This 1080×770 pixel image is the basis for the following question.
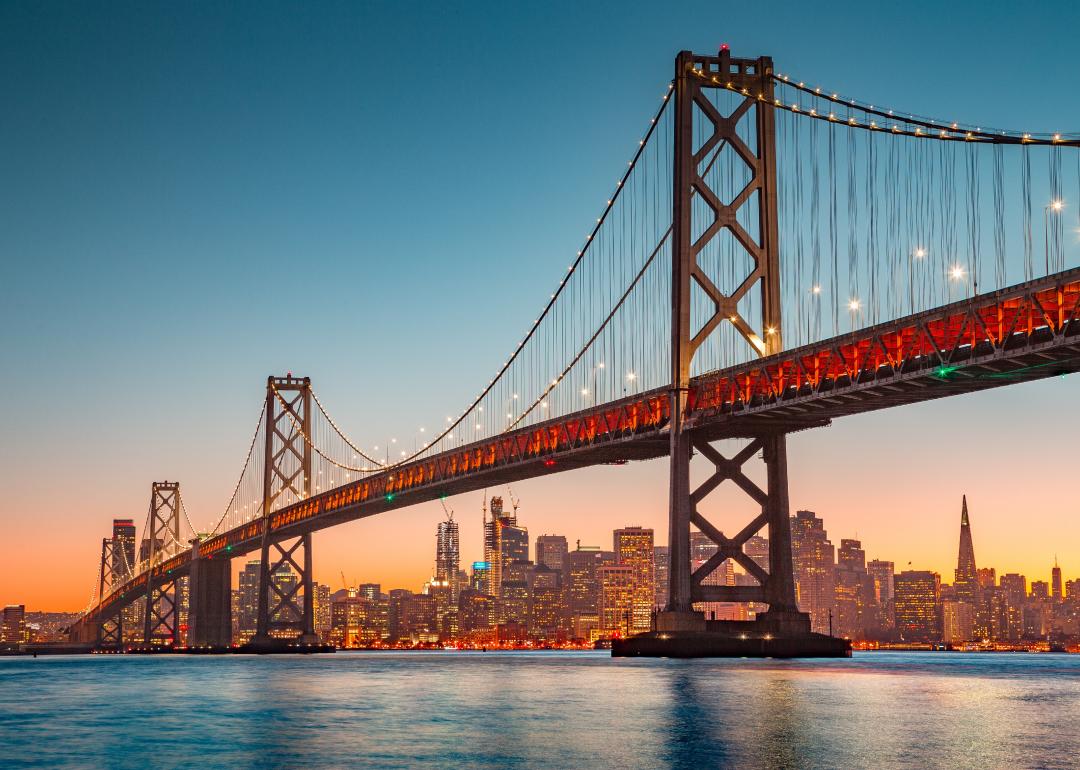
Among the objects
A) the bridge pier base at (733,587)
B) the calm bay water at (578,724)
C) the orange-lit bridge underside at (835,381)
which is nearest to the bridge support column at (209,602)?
the orange-lit bridge underside at (835,381)

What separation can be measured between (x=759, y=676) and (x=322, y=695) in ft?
40.7

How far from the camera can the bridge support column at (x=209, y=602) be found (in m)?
114

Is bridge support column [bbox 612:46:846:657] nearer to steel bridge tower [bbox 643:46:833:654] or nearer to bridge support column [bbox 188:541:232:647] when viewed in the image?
steel bridge tower [bbox 643:46:833:654]

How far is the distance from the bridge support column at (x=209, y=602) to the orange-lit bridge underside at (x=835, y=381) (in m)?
47.2

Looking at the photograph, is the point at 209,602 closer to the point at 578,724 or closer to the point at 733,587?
the point at 733,587

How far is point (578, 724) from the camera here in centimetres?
2995

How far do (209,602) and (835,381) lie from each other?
78.9 metres

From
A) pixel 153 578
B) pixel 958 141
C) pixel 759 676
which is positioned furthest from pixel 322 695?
pixel 153 578

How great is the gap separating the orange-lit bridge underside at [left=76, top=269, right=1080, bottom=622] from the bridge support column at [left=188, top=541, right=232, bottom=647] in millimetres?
47155

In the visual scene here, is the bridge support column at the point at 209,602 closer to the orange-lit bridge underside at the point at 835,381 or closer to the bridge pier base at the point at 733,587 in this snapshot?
the orange-lit bridge underside at the point at 835,381

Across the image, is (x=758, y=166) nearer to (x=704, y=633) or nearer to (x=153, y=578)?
(x=704, y=633)

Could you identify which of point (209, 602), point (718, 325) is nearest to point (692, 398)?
point (718, 325)

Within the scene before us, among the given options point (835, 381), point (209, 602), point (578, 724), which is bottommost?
point (209, 602)

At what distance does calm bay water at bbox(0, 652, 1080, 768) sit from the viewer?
79.2 ft
